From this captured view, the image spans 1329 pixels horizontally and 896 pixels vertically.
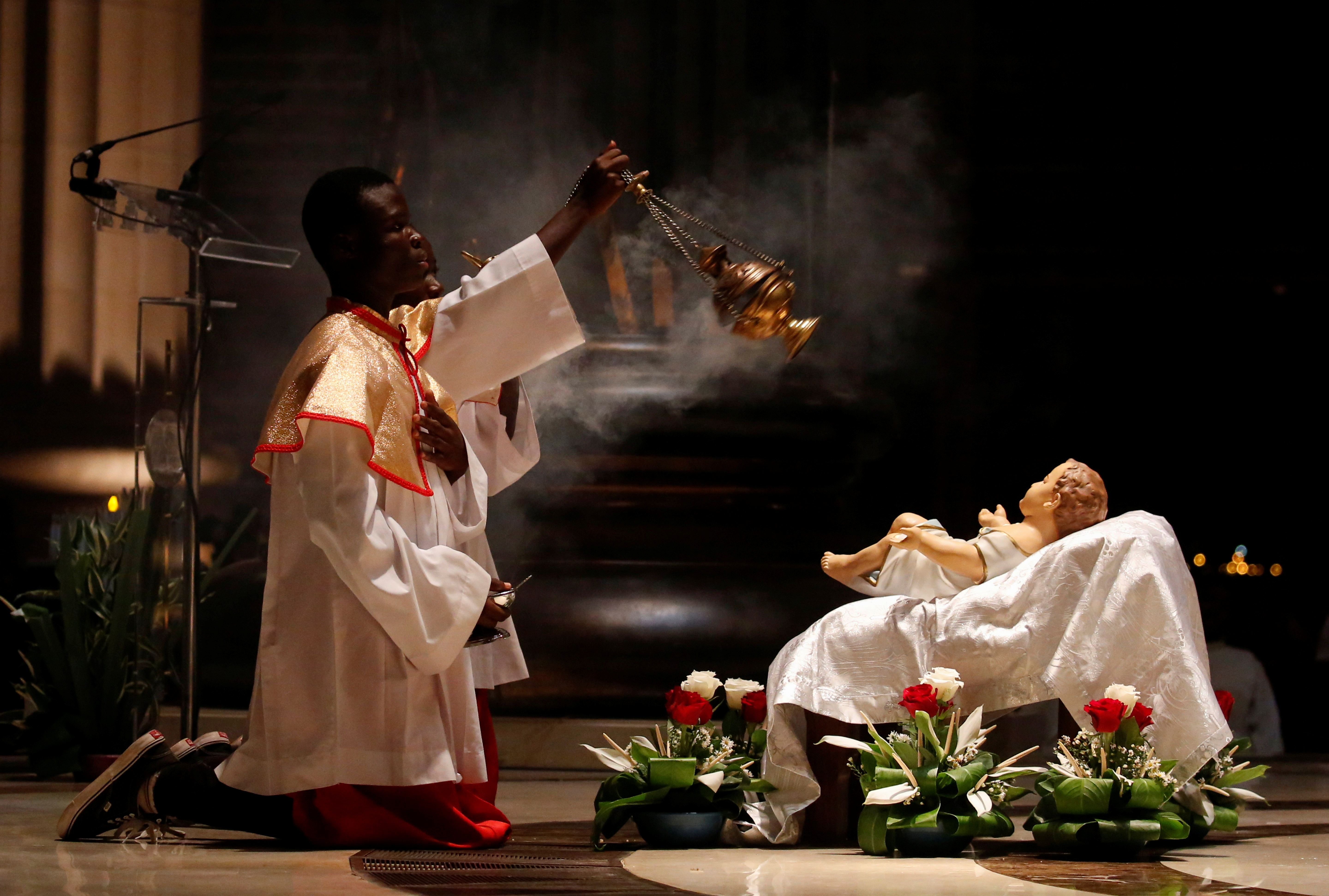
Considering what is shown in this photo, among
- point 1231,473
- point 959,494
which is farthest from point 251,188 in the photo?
point 1231,473

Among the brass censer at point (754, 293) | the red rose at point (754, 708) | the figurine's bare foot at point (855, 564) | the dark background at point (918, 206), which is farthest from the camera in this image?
the dark background at point (918, 206)

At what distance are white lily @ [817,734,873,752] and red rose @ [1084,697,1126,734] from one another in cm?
51

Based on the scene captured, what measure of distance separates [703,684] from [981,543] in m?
0.82

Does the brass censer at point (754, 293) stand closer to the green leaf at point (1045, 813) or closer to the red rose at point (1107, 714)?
the red rose at point (1107, 714)

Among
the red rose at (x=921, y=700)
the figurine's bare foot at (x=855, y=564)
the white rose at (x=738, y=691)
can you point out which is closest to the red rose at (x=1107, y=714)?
the red rose at (x=921, y=700)

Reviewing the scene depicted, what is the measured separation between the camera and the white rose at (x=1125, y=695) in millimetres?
3562

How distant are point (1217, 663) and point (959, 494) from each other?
1.23 metres

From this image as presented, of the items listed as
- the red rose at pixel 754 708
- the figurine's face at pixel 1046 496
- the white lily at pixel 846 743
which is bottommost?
the white lily at pixel 846 743

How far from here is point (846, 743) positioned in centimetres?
372

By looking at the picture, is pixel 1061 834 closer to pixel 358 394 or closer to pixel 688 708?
pixel 688 708

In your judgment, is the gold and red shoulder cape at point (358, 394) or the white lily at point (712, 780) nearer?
the gold and red shoulder cape at point (358, 394)

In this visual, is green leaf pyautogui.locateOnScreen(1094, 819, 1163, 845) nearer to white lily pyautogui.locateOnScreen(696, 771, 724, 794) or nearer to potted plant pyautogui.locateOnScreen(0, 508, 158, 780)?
white lily pyautogui.locateOnScreen(696, 771, 724, 794)

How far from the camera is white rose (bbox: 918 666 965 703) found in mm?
3627

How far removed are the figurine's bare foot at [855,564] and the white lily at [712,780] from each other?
0.68 meters
